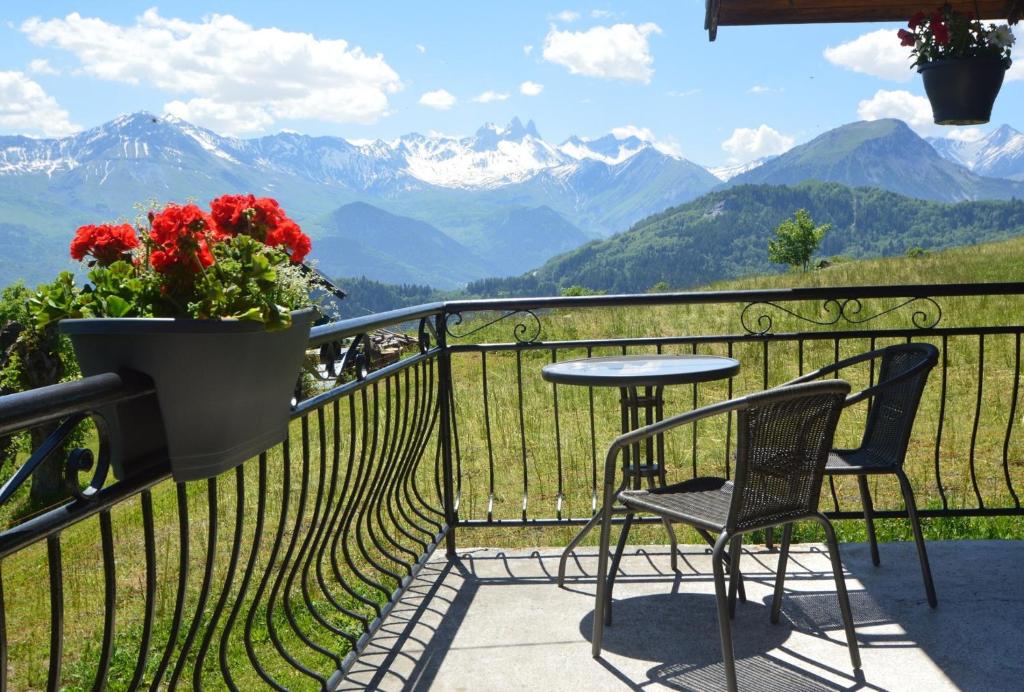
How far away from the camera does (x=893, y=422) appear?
322cm

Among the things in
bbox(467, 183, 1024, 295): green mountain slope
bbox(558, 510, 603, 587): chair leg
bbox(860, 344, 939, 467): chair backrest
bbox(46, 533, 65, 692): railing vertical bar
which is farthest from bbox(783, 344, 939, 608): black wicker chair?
bbox(467, 183, 1024, 295): green mountain slope

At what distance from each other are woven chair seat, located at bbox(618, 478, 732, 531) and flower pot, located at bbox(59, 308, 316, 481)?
50.5 inches

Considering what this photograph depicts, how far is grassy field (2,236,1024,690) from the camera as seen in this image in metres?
3.63

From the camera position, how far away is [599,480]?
8617 millimetres

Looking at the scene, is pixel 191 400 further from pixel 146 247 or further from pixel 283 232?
pixel 283 232

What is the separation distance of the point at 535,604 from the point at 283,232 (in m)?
2.04

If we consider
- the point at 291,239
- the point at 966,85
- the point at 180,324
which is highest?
the point at 966,85

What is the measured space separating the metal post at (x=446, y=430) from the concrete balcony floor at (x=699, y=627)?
159mm

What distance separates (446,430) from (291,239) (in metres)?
2.28

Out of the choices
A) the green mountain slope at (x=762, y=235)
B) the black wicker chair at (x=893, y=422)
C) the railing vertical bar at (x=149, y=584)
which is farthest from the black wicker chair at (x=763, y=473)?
the green mountain slope at (x=762, y=235)

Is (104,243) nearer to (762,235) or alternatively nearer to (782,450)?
(782,450)

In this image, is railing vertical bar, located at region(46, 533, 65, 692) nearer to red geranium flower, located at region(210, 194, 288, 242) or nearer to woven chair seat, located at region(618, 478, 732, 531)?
red geranium flower, located at region(210, 194, 288, 242)

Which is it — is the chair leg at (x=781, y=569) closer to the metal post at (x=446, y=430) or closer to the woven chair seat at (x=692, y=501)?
the woven chair seat at (x=692, y=501)

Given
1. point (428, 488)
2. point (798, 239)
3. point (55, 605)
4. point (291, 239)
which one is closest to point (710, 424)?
point (428, 488)
